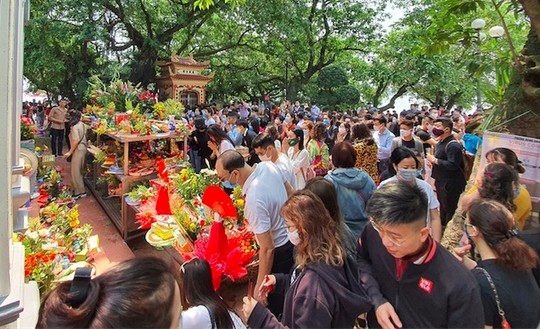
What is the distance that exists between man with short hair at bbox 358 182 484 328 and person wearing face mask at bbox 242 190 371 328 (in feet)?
0.44

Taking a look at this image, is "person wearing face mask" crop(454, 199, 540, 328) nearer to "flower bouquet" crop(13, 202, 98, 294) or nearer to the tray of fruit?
"flower bouquet" crop(13, 202, 98, 294)

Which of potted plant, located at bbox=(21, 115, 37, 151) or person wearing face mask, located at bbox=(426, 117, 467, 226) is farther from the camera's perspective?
potted plant, located at bbox=(21, 115, 37, 151)

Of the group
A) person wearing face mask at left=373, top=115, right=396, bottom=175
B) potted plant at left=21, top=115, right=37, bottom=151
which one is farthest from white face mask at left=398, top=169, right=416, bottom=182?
potted plant at left=21, top=115, right=37, bottom=151

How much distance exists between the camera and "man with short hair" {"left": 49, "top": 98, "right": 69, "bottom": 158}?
9430 mm

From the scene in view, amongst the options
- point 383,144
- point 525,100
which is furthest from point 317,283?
point 383,144

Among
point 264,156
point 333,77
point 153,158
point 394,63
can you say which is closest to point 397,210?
point 264,156

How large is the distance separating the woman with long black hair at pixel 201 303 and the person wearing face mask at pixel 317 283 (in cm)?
12

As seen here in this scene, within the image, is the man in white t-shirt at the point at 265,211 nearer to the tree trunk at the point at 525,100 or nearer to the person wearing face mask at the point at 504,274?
the person wearing face mask at the point at 504,274

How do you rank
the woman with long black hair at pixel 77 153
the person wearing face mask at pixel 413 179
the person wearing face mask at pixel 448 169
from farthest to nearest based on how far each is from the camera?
the woman with long black hair at pixel 77 153 < the person wearing face mask at pixel 448 169 < the person wearing face mask at pixel 413 179

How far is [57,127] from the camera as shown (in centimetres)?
952

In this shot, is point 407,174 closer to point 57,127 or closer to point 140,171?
point 140,171

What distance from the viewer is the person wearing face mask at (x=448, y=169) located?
4137 mm

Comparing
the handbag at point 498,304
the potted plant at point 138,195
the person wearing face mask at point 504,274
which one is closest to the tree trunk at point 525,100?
the person wearing face mask at point 504,274

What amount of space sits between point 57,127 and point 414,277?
407 inches
